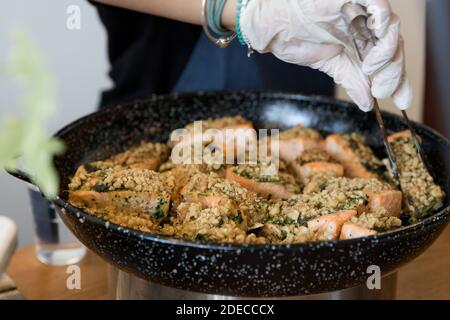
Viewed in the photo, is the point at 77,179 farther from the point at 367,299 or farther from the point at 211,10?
the point at 367,299

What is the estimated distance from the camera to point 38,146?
276 millimetres

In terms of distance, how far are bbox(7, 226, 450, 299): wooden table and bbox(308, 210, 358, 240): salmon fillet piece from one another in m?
0.44

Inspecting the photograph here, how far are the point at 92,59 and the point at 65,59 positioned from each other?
4.2 inches

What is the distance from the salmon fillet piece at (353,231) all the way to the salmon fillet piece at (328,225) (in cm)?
1

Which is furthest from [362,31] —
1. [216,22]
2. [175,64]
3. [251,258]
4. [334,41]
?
[175,64]

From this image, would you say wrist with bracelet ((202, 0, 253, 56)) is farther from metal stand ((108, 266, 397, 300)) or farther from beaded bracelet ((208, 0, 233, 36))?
metal stand ((108, 266, 397, 300))

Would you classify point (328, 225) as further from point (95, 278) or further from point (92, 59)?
point (92, 59)

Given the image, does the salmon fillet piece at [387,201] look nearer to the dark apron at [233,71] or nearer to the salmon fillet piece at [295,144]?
the salmon fillet piece at [295,144]

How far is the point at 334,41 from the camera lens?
→ 41.7 inches

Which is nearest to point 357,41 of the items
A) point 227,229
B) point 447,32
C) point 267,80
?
point 227,229

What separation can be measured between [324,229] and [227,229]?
0.16 meters

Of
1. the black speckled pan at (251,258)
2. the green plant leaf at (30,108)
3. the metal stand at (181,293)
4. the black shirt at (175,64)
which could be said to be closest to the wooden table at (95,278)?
the metal stand at (181,293)

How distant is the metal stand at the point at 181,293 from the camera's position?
0.96m

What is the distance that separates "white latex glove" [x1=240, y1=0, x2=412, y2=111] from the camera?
1.00 m
